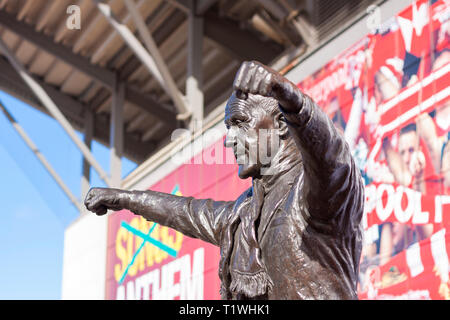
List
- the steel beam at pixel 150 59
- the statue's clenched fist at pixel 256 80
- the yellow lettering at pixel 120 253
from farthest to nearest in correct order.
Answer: the yellow lettering at pixel 120 253
the steel beam at pixel 150 59
the statue's clenched fist at pixel 256 80

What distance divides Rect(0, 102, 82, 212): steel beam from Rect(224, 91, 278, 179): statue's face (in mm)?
14020

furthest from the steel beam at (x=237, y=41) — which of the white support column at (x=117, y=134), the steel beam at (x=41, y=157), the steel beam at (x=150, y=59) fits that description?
the steel beam at (x=41, y=157)

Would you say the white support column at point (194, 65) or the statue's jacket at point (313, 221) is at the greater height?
the white support column at point (194, 65)

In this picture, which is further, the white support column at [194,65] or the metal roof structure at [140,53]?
the white support column at [194,65]

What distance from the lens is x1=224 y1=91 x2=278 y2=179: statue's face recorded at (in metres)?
2.20

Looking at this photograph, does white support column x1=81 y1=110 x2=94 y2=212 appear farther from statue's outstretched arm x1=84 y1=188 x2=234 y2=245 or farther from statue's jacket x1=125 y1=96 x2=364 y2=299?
statue's jacket x1=125 y1=96 x2=364 y2=299

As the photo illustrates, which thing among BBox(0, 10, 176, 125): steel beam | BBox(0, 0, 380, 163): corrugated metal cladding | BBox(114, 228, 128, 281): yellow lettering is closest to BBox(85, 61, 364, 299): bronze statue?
BBox(0, 0, 380, 163): corrugated metal cladding

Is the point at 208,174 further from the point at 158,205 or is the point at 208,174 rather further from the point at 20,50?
the point at 158,205

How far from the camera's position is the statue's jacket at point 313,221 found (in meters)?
1.91

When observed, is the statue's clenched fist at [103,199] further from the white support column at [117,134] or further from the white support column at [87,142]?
the white support column at [87,142]

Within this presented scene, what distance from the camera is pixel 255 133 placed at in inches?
87.0

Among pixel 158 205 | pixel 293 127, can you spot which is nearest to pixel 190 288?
pixel 158 205

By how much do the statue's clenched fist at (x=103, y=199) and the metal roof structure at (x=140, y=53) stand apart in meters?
7.35

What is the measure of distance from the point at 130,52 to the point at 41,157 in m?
3.11
